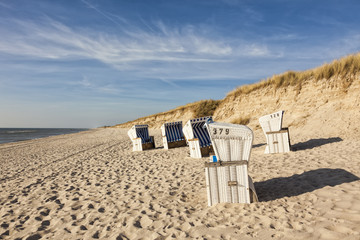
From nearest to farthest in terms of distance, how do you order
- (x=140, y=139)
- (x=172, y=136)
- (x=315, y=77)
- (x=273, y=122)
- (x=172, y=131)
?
1. (x=273, y=122)
2. (x=140, y=139)
3. (x=172, y=136)
4. (x=172, y=131)
5. (x=315, y=77)

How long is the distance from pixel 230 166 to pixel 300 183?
1894 mm

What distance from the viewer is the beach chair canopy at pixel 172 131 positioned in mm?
11859

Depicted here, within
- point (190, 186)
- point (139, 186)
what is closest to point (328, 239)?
point (190, 186)

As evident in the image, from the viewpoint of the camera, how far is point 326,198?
369 cm

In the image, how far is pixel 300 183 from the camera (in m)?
4.54

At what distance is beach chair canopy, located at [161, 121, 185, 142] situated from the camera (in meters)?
11.9

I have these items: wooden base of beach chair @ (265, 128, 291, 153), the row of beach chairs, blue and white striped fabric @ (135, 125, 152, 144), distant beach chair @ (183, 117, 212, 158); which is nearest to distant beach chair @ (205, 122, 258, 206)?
the row of beach chairs

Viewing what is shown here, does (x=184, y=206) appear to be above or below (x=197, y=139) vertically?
below

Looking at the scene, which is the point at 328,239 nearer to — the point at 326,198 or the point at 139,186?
the point at 326,198

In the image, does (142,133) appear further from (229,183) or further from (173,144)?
(229,183)

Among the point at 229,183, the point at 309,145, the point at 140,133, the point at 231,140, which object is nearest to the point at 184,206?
the point at 229,183

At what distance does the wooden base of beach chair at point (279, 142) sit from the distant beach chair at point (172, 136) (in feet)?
16.9

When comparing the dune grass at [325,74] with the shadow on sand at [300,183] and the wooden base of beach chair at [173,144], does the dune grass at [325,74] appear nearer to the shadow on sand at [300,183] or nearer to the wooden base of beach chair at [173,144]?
the wooden base of beach chair at [173,144]

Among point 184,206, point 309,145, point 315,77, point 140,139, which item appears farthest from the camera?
point 315,77
